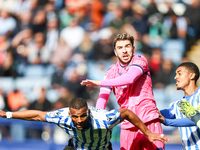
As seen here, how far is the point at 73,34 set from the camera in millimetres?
7703

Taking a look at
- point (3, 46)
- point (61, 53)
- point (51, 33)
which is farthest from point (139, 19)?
point (3, 46)

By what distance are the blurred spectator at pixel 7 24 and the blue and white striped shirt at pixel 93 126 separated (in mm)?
5979

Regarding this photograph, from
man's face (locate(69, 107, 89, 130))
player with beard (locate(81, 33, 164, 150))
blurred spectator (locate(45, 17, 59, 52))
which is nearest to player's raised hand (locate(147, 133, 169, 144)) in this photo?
player with beard (locate(81, 33, 164, 150))

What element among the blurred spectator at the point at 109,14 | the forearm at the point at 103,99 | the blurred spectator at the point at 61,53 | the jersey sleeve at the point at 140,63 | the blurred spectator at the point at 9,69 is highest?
the blurred spectator at the point at 109,14

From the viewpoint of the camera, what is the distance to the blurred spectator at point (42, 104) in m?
7.03

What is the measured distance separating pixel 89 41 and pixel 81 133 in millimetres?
4805

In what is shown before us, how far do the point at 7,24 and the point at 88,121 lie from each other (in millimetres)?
6413

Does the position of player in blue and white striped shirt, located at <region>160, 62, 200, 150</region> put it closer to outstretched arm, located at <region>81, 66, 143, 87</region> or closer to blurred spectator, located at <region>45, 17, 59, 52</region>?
outstretched arm, located at <region>81, 66, 143, 87</region>

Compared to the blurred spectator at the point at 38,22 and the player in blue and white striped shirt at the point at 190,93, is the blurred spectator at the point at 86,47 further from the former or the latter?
the player in blue and white striped shirt at the point at 190,93

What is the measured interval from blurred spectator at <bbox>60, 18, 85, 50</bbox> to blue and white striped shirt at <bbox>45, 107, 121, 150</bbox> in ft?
15.4

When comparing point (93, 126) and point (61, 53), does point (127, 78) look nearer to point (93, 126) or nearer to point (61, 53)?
point (93, 126)

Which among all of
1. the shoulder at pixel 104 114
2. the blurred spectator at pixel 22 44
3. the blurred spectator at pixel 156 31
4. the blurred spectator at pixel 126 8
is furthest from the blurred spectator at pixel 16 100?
the shoulder at pixel 104 114

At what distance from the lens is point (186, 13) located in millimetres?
7730

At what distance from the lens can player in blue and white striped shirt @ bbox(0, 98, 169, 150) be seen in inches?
112
